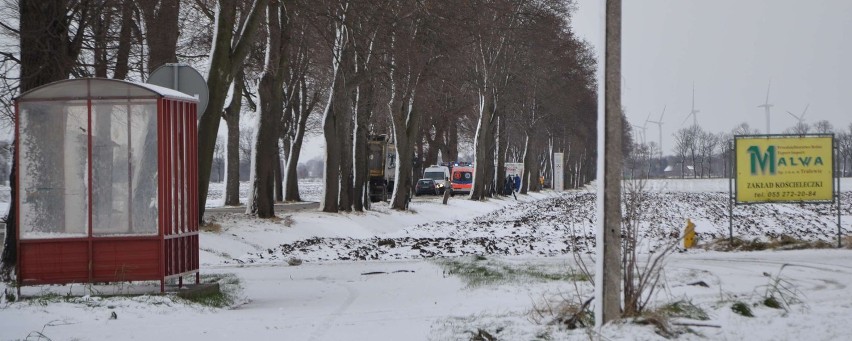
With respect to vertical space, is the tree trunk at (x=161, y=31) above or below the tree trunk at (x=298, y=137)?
above

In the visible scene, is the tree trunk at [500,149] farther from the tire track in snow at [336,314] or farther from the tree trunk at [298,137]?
the tire track in snow at [336,314]

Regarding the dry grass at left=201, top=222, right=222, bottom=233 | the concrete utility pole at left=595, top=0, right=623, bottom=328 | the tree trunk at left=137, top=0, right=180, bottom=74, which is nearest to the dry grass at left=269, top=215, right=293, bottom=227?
the dry grass at left=201, top=222, right=222, bottom=233

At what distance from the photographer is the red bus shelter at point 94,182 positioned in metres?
14.0

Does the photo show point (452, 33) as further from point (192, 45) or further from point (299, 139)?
point (299, 139)

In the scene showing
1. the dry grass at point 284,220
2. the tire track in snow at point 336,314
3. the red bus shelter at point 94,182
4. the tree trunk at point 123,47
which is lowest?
the tire track in snow at point 336,314

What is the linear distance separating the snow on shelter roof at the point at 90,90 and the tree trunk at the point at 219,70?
1112 cm

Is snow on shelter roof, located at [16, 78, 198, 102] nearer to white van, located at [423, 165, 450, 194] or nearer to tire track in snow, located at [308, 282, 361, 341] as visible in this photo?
tire track in snow, located at [308, 282, 361, 341]

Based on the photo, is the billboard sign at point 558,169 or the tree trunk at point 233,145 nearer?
the tree trunk at point 233,145

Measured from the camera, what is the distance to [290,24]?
33.6m

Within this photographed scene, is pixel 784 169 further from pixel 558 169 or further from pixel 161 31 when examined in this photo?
pixel 558 169

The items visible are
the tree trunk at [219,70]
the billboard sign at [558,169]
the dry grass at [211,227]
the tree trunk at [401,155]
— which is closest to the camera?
the tree trunk at [219,70]

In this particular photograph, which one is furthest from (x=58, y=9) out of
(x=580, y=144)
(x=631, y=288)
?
(x=580, y=144)

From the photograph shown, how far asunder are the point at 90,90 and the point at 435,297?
4.90 metres

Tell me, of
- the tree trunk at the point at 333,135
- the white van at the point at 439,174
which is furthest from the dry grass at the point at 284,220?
the white van at the point at 439,174
